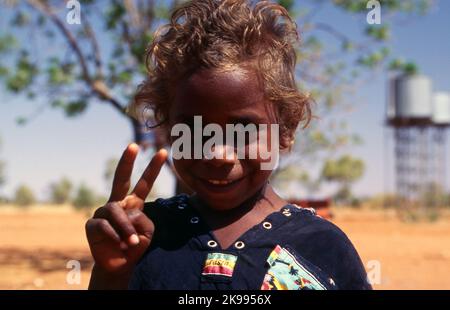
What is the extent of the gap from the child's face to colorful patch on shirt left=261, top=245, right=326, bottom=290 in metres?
0.21

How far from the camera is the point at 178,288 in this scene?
1608 millimetres

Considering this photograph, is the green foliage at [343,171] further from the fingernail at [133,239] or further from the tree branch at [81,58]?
the fingernail at [133,239]

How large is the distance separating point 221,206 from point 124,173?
322mm

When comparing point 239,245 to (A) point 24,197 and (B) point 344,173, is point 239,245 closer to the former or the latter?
(B) point 344,173

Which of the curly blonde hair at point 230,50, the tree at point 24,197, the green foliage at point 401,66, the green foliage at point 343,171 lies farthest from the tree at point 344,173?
the curly blonde hair at point 230,50

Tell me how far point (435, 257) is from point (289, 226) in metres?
10.9

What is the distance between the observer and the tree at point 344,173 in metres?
47.5

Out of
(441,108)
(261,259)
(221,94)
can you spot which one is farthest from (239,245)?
(441,108)

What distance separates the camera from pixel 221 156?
1.61 m

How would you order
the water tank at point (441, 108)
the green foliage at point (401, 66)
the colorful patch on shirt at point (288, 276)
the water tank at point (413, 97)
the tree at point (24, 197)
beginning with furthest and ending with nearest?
the tree at point (24, 197) < the water tank at point (441, 108) < the water tank at point (413, 97) < the green foliage at point (401, 66) < the colorful patch on shirt at point (288, 276)

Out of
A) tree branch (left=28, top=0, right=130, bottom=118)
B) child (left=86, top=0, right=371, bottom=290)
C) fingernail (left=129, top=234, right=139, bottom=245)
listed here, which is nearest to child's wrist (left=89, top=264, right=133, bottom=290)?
child (left=86, top=0, right=371, bottom=290)

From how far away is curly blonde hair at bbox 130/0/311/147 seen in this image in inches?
68.0

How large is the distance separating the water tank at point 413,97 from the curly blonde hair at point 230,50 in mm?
28120
